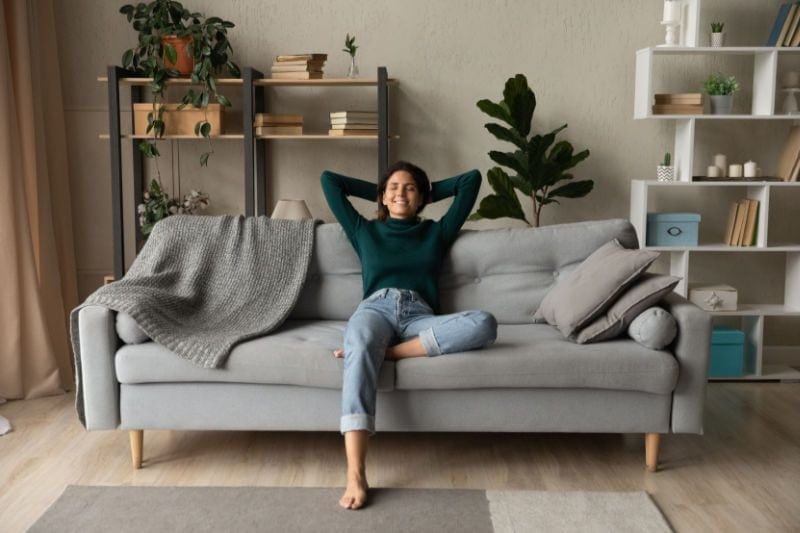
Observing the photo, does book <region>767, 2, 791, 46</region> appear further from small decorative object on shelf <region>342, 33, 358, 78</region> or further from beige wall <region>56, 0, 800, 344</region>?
small decorative object on shelf <region>342, 33, 358, 78</region>

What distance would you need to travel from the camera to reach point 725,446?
3373 millimetres

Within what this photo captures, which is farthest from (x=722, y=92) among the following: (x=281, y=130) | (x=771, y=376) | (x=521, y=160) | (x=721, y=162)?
(x=281, y=130)

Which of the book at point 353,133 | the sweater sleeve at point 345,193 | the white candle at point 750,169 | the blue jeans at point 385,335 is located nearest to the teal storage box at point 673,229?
the white candle at point 750,169

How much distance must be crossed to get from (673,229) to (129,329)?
8.51 ft

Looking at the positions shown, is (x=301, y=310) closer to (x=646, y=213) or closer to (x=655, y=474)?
(x=655, y=474)

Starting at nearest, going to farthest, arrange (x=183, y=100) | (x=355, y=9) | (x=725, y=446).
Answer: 1. (x=725, y=446)
2. (x=183, y=100)
3. (x=355, y=9)

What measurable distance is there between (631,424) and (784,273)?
2186mm

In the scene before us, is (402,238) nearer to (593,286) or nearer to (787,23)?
(593,286)

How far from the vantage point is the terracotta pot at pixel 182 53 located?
4363 millimetres

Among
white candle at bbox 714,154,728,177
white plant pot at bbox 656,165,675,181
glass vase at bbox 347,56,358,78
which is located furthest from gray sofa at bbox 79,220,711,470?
glass vase at bbox 347,56,358,78

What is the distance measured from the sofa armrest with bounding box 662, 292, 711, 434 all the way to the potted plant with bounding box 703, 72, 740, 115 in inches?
66.5

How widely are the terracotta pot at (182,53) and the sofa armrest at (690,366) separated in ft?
8.39

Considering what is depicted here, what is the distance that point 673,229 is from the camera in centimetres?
444

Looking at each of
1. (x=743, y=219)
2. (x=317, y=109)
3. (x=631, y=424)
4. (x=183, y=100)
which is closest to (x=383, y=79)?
(x=317, y=109)
